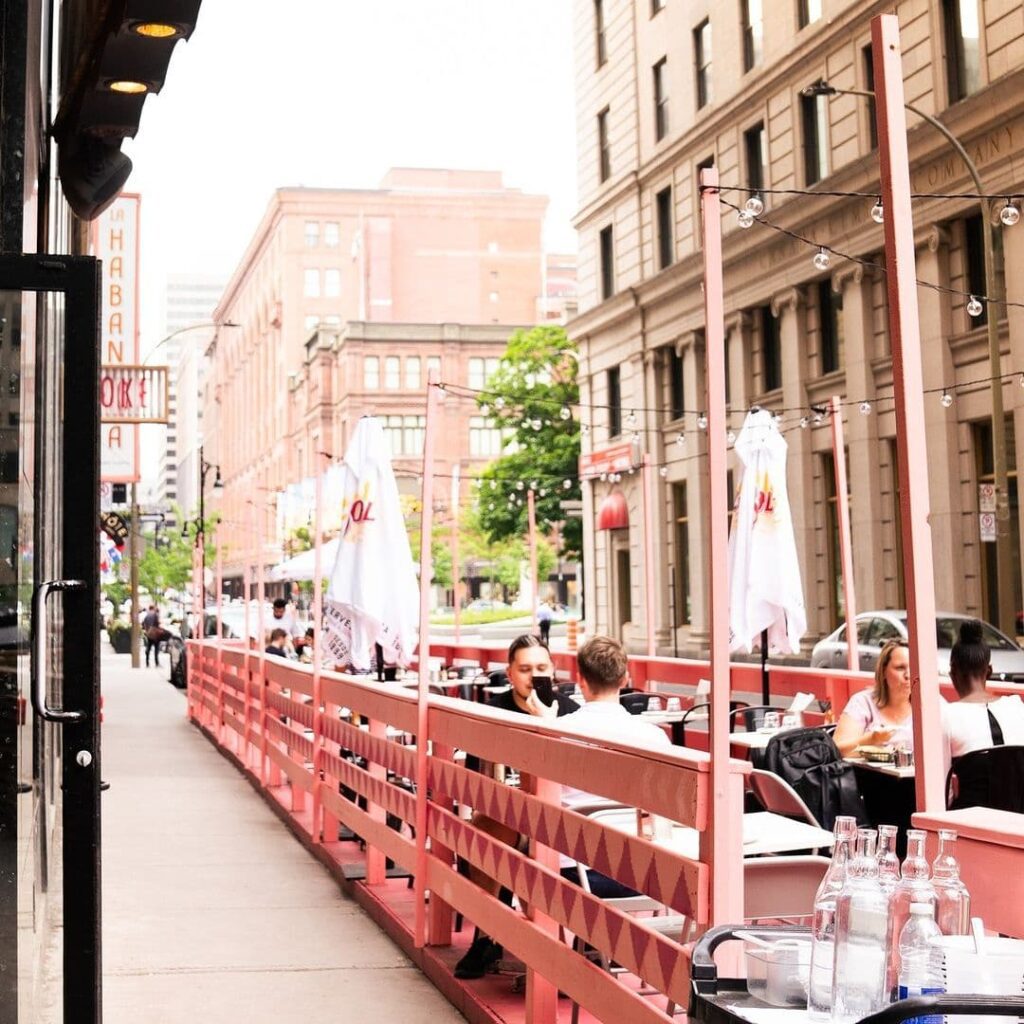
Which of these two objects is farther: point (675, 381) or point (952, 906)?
point (675, 381)

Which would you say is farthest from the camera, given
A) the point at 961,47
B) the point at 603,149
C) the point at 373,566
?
the point at 603,149

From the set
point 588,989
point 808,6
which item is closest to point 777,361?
point 808,6

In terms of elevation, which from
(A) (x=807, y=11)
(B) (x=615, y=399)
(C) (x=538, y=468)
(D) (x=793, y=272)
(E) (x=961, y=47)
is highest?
(A) (x=807, y=11)

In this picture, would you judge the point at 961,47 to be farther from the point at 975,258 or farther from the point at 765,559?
the point at 765,559

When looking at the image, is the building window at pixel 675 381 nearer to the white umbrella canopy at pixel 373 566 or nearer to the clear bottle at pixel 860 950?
the white umbrella canopy at pixel 373 566

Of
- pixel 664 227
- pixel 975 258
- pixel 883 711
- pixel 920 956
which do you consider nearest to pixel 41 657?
pixel 920 956

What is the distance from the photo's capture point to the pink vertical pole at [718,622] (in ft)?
14.9

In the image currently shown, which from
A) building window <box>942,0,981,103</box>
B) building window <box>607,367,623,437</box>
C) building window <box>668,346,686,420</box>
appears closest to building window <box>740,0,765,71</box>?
building window <box>668,346,686,420</box>

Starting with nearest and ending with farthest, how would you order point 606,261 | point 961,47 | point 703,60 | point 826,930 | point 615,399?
point 826,930
point 961,47
point 703,60
point 615,399
point 606,261

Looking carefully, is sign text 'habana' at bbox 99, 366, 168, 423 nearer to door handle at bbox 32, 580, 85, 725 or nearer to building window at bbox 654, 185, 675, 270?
door handle at bbox 32, 580, 85, 725

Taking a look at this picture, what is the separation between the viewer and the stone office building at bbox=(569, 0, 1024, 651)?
94.7ft

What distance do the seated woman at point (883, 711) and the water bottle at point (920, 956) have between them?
662 cm

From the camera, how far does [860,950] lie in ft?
10.1

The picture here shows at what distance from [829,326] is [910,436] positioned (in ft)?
105
